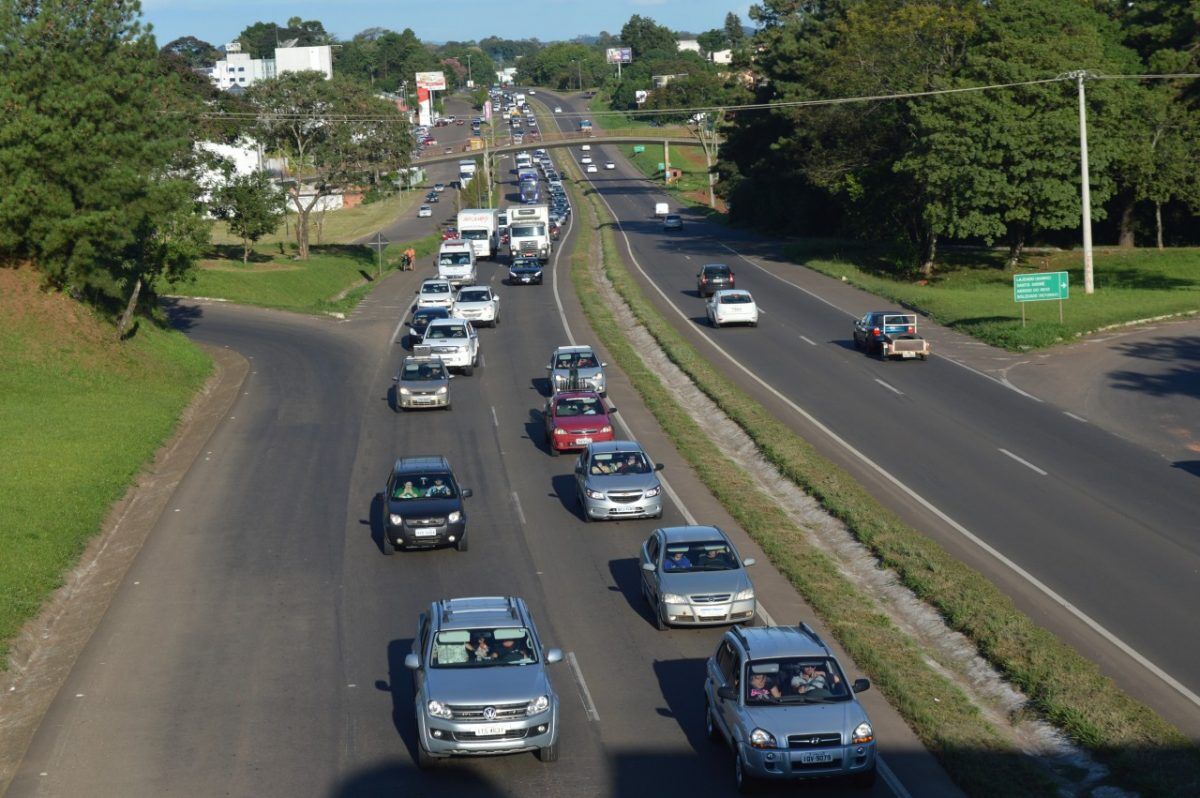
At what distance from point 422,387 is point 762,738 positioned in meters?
26.3

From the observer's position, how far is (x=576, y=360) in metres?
40.6

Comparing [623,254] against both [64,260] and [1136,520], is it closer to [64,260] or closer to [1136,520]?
[64,260]

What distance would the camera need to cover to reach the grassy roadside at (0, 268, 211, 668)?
24797 millimetres

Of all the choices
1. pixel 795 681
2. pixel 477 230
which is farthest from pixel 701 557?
pixel 477 230

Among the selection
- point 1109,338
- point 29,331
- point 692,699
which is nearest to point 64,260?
point 29,331

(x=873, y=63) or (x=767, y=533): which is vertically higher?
(x=873, y=63)

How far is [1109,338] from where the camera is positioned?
161ft

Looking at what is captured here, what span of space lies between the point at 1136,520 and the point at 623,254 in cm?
6286

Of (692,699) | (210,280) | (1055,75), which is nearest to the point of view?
(692,699)

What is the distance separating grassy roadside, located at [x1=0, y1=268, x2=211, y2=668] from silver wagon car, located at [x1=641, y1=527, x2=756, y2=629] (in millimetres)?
10085

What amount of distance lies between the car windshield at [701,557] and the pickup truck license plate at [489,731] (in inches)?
239

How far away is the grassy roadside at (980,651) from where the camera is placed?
587 inches

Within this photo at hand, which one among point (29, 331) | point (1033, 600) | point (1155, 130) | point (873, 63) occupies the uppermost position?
point (873, 63)

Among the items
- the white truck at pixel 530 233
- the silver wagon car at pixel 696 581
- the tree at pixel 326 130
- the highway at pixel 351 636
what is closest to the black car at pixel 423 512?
the highway at pixel 351 636
